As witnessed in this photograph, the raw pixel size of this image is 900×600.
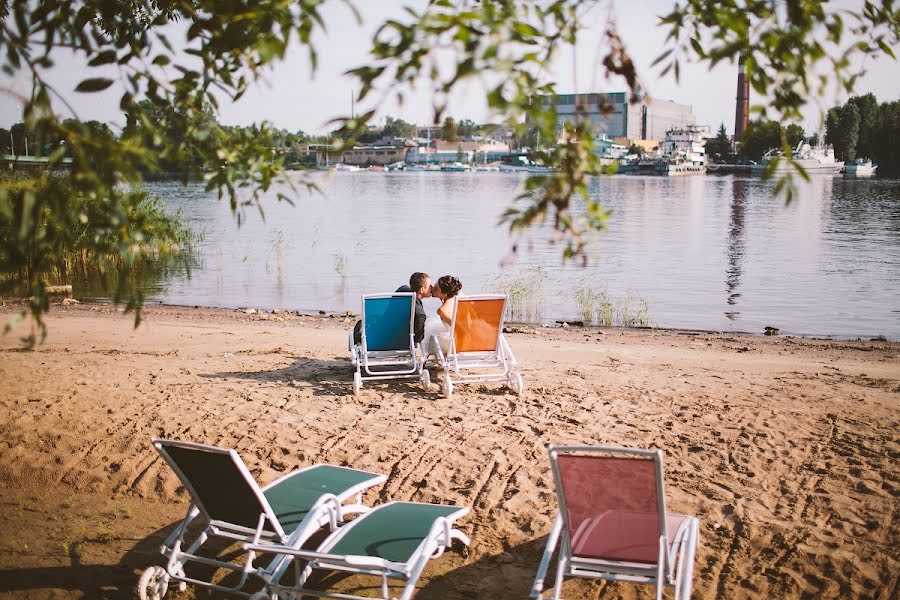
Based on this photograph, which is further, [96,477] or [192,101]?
[96,477]

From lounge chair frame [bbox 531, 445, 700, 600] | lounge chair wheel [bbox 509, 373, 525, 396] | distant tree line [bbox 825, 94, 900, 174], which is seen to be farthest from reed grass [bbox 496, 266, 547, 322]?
distant tree line [bbox 825, 94, 900, 174]

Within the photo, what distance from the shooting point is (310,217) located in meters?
49.6

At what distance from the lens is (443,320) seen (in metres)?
9.11

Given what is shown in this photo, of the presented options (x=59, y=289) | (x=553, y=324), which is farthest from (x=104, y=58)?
(x=59, y=289)

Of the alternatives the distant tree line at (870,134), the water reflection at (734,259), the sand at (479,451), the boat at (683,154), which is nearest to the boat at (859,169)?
the distant tree line at (870,134)

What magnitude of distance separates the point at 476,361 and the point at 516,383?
24.6 inches

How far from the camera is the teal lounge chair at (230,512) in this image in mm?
4465

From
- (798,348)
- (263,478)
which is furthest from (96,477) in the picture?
(798,348)

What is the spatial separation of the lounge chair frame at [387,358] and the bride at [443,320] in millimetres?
167

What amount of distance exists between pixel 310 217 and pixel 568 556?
46.4m

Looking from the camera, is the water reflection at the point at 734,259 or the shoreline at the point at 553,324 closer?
the shoreline at the point at 553,324

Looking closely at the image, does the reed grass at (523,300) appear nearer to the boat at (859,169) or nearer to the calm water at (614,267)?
the calm water at (614,267)

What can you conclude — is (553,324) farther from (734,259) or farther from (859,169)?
(859,169)

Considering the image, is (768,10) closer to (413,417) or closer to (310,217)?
(413,417)
